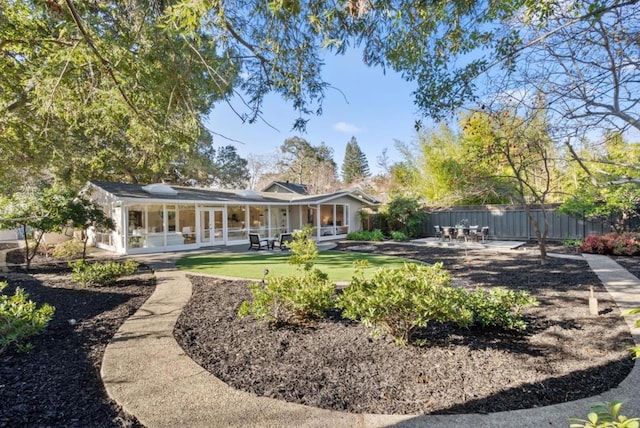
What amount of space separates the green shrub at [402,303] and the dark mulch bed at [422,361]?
30cm

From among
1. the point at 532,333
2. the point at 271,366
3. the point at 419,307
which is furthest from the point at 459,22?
the point at 271,366

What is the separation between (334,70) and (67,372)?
5.18m

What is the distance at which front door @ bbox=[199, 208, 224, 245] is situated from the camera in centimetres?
1664

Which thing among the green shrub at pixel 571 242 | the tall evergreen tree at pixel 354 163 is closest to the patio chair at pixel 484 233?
the green shrub at pixel 571 242

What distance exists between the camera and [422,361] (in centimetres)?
341

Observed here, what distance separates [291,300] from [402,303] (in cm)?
158

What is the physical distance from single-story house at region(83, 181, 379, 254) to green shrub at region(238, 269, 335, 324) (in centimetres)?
1152

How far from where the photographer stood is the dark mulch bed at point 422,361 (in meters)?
2.74

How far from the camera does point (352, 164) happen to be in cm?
5394

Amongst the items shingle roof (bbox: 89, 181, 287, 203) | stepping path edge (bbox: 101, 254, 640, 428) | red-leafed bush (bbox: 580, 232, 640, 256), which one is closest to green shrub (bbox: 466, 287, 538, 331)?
stepping path edge (bbox: 101, 254, 640, 428)

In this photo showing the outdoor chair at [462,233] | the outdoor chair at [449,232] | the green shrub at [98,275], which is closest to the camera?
the green shrub at [98,275]

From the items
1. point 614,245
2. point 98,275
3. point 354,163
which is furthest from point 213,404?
point 354,163

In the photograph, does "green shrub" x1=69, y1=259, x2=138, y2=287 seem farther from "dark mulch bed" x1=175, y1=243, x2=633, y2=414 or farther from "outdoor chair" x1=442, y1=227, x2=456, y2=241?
"outdoor chair" x1=442, y1=227, x2=456, y2=241

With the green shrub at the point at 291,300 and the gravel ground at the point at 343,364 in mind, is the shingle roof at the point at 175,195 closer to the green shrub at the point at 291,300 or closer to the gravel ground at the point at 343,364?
the gravel ground at the point at 343,364
